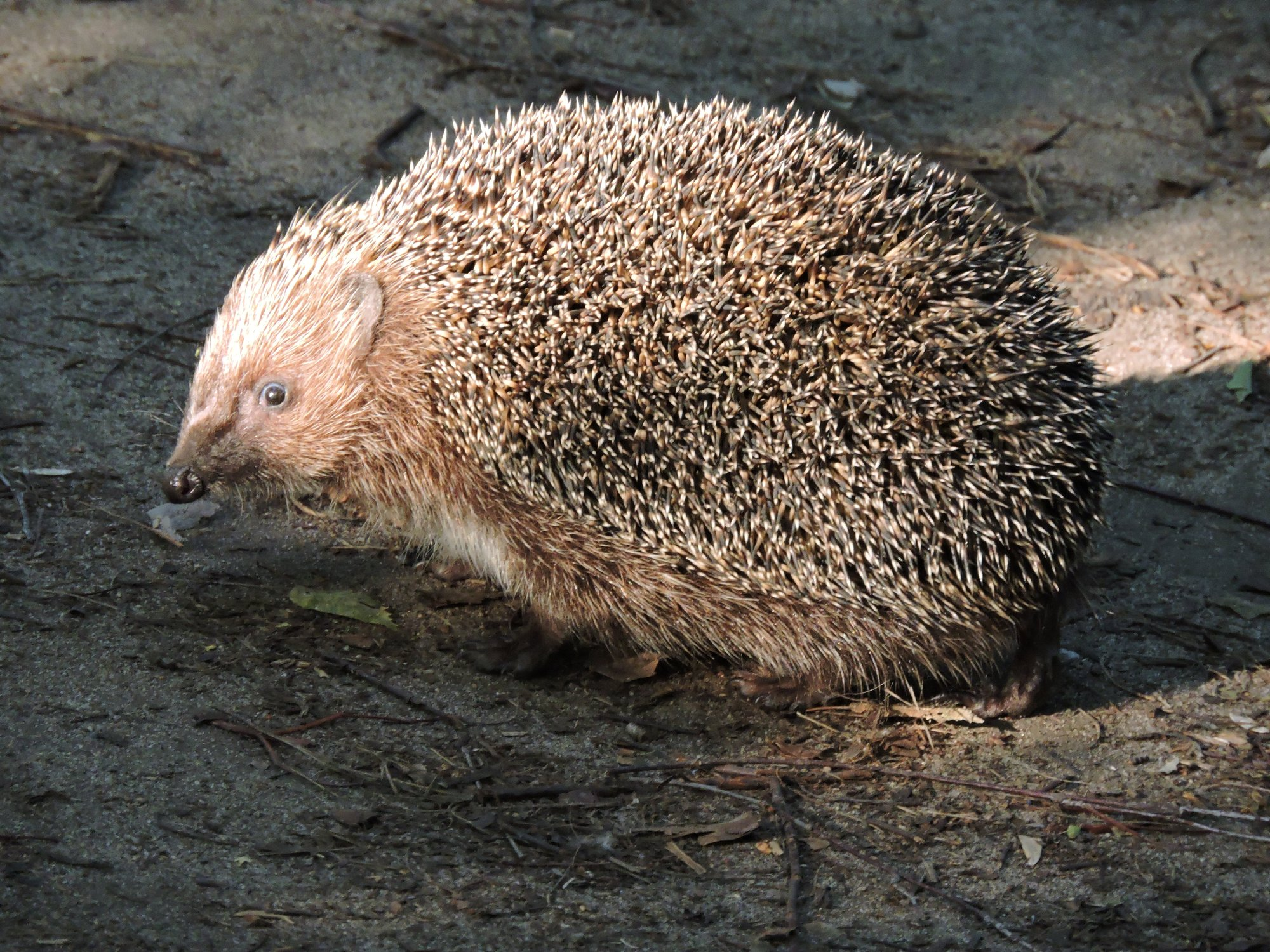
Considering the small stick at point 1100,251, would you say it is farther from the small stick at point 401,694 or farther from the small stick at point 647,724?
the small stick at point 401,694

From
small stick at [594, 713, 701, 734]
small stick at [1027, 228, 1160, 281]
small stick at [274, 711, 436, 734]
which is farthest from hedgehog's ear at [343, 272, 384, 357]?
small stick at [1027, 228, 1160, 281]

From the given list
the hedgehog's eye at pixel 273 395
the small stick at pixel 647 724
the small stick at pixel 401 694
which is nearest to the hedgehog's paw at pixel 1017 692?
the small stick at pixel 647 724

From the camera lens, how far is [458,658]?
5.80 meters

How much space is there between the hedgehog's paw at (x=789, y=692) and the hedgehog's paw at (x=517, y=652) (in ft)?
2.84

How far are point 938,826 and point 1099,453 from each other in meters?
1.58

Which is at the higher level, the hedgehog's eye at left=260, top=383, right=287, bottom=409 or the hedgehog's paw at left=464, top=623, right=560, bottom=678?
the hedgehog's eye at left=260, top=383, right=287, bottom=409

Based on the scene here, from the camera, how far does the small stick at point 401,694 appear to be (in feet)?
17.2

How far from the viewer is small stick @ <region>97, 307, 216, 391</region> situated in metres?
6.87

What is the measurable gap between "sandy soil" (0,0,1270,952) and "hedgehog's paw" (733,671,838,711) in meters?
0.09

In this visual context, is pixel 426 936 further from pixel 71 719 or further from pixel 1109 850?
pixel 1109 850

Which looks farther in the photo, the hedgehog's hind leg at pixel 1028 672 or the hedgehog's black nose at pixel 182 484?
the hedgehog's black nose at pixel 182 484

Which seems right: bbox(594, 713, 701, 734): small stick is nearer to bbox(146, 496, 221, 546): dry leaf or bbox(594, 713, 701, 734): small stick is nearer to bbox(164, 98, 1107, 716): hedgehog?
bbox(164, 98, 1107, 716): hedgehog

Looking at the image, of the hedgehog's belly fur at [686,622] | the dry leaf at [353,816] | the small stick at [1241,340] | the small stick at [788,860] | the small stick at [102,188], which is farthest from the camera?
the small stick at [1241,340]

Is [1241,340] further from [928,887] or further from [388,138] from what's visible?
[388,138]
